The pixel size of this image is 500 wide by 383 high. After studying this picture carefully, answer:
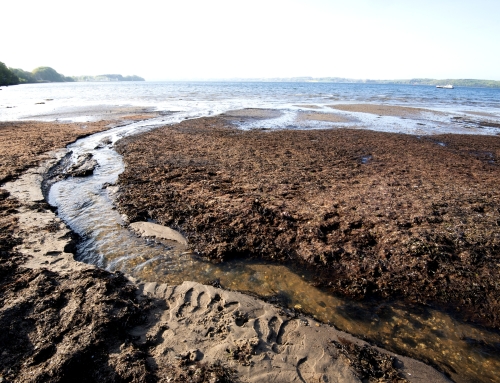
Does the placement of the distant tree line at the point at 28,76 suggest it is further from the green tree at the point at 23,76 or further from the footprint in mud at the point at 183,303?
the footprint in mud at the point at 183,303

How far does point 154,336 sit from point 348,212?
18.3 ft

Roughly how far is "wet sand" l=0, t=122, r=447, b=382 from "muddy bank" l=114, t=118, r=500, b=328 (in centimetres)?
142

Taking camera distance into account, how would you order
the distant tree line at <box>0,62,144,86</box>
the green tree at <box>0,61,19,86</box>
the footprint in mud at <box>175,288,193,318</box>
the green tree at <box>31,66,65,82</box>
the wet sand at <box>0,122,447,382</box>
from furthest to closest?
1. the green tree at <box>31,66,65,82</box>
2. the distant tree line at <box>0,62,144,86</box>
3. the green tree at <box>0,61,19,86</box>
4. the footprint in mud at <box>175,288,193,318</box>
5. the wet sand at <box>0,122,447,382</box>

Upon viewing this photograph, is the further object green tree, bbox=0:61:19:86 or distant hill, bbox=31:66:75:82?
distant hill, bbox=31:66:75:82

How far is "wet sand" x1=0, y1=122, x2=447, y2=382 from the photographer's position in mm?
3477

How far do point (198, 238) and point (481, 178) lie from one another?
10.7 meters

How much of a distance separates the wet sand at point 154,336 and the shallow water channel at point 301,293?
13.0 inches

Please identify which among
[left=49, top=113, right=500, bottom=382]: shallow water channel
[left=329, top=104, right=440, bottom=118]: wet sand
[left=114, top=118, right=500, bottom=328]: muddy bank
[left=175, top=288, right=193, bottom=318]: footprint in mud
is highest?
[left=329, top=104, right=440, bottom=118]: wet sand

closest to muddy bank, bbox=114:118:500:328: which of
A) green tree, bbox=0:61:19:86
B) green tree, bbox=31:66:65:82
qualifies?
green tree, bbox=0:61:19:86

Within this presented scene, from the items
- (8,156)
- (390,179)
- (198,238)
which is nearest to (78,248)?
(198,238)

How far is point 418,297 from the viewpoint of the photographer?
16.8 ft

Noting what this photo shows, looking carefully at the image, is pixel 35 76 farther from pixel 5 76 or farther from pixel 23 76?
pixel 5 76

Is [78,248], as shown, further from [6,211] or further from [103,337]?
[103,337]

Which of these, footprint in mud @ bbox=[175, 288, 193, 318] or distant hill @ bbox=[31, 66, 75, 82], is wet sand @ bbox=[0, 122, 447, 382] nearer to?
footprint in mud @ bbox=[175, 288, 193, 318]
